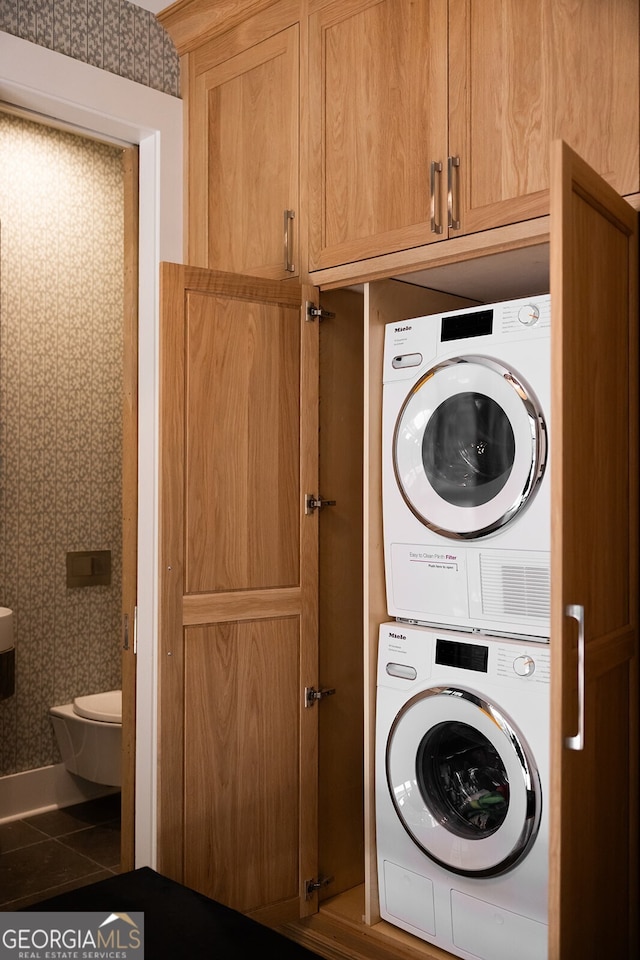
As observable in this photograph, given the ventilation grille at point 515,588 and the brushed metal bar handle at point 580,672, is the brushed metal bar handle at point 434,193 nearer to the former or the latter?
the ventilation grille at point 515,588

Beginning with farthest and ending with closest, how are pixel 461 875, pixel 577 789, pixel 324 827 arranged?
pixel 324 827 < pixel 461 875 < pixel 577 789

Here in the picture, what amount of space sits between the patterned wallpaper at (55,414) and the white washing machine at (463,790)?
1794mm

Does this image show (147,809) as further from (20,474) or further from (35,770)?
(20,474)

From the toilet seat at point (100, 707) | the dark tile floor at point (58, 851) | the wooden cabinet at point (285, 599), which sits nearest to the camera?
the wooden cabinet at point (285, 599)

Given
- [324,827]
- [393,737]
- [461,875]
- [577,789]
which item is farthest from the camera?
[324,827]

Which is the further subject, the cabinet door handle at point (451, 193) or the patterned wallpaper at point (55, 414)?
the patterned wallpaper at point (55, 414)

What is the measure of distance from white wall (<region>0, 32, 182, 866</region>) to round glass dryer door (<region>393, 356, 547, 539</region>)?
32.9 inches

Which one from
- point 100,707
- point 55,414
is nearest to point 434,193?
point 55,414

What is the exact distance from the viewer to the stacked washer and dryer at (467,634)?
1997 mm

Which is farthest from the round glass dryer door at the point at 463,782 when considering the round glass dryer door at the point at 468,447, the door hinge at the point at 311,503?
the door hinge at the point at 311,503

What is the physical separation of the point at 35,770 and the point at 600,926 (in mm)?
2556

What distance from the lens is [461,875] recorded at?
211 cm

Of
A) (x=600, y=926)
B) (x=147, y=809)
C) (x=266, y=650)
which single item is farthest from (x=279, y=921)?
(x=600, y=926)

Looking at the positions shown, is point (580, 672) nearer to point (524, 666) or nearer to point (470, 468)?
point (524, 666)
